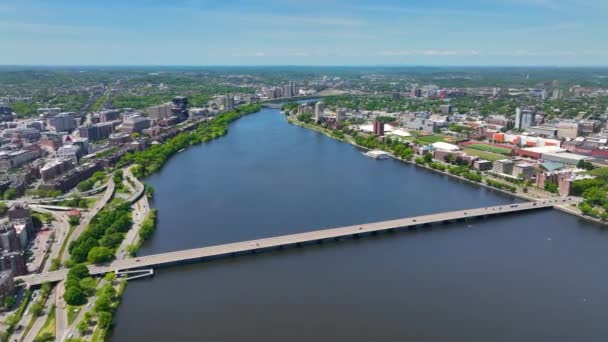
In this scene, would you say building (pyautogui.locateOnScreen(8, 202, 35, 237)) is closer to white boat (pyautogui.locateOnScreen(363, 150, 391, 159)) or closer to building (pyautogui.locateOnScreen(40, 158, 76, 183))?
building (pyautogui.locateOnScreen(40, 158, 76, 183))

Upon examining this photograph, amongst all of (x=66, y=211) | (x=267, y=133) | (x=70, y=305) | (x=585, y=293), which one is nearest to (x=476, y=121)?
(x=267, y=133)

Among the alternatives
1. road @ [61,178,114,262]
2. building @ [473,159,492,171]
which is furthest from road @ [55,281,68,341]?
building @ [473,159,492,171]

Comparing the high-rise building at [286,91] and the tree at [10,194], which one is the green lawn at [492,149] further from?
the high-rise building at [286,91]

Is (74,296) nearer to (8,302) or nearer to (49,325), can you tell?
(49,325)

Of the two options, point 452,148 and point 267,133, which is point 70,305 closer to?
point 452,148

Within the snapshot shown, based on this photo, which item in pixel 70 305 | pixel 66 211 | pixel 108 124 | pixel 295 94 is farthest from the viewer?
pixel 295 94

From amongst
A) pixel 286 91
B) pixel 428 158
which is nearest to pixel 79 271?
pixel 428 158

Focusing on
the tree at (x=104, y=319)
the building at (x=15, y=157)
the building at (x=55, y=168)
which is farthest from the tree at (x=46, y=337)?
the building at (x=15, y=157)
